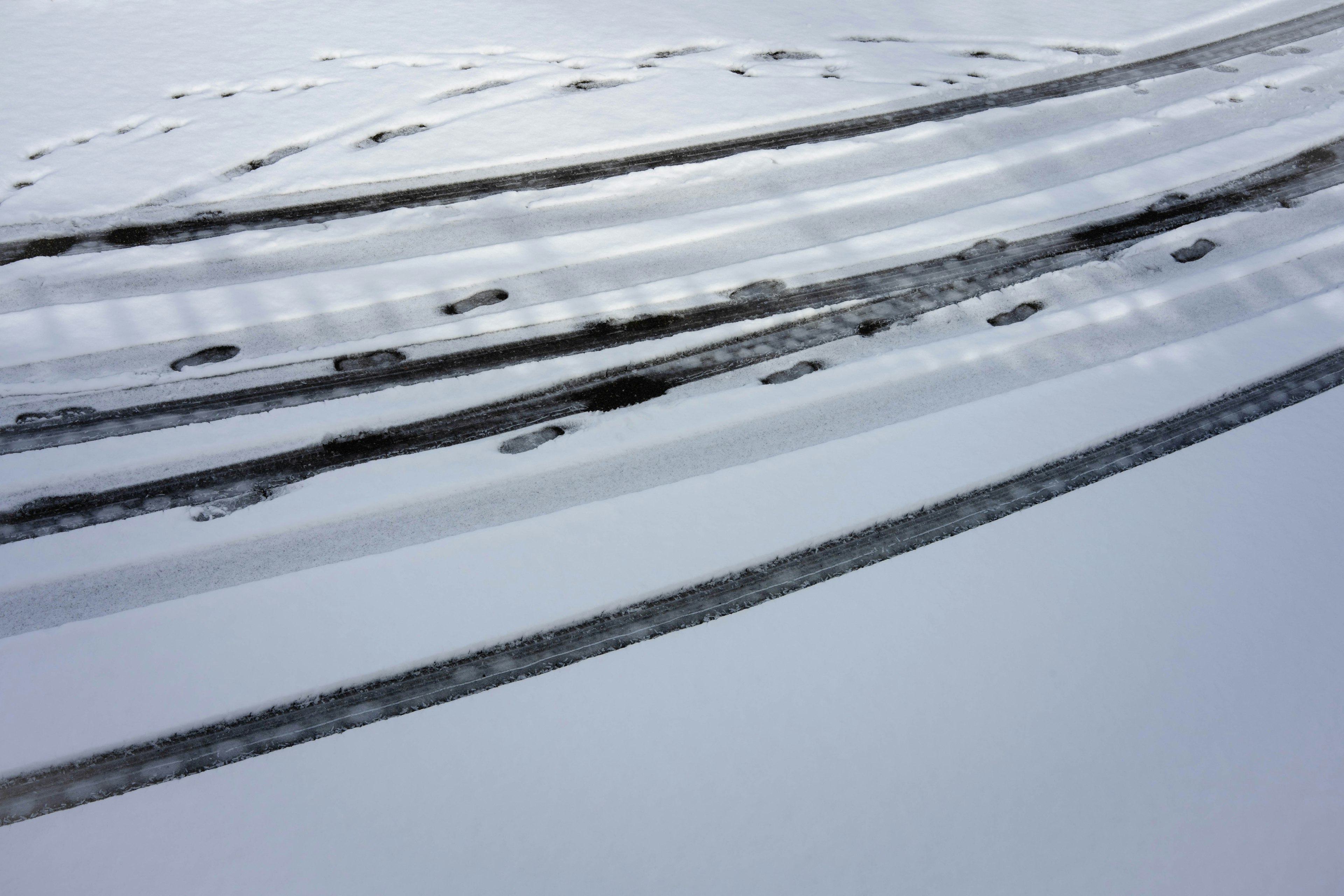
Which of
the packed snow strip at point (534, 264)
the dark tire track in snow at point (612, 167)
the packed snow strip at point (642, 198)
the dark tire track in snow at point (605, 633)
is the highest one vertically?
the dark tire track in snow at point (612, 167)

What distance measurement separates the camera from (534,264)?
321 centimetres

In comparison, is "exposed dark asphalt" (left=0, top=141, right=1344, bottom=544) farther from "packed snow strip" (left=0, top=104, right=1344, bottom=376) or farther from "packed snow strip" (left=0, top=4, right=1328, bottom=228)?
"packed snow strip" (left=0, top=4, right=1328, bottom=228)

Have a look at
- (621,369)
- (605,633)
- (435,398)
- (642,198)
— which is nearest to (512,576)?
(605,633)

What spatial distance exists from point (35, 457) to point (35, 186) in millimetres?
1540

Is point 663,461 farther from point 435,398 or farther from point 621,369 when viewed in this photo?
point 435,398

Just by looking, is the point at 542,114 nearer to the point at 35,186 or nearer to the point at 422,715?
the point at 35,186

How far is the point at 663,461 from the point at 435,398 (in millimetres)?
730

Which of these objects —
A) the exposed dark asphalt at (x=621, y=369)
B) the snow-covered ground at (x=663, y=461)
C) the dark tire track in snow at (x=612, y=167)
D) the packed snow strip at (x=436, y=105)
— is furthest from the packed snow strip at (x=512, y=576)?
the packed snow strip at (x=436, y=105)

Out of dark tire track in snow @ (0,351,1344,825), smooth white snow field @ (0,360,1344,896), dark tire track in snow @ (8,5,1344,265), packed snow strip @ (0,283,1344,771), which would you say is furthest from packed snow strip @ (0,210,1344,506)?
dark tire track in snow @ (8,5,1344,265)

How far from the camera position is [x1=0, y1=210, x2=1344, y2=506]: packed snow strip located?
255 centimetres

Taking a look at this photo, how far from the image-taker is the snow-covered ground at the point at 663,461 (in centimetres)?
197

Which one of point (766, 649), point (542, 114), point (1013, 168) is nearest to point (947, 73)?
point (1013, 168)

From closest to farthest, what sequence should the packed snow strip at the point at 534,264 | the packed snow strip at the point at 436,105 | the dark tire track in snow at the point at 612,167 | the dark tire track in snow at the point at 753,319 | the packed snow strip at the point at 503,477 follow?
1. the packed snow strip at the point at 503,477
2. the dark tire track in snow at the point at 753,319
3. the packed snow strip at the point at 534,264
4. the dark tire track in snow at the point at 612,167
5. the packed snow strip at the point at 436,105

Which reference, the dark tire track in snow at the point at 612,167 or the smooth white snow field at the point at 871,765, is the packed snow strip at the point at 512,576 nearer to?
the smooth white snow field at the point at 871,765
